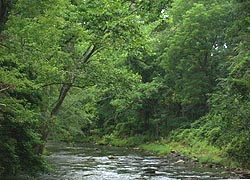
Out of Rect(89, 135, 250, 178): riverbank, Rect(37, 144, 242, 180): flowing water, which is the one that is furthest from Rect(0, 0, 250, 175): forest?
Rect(37, 144, 242, 180): flowing water

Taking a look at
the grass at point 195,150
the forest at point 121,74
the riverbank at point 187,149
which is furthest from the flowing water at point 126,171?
the forest at point 121,74

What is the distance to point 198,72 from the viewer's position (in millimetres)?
40031

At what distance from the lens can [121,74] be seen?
60.6 feet

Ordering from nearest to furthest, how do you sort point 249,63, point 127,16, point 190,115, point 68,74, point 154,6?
point 154,6 → point 127,16 → point 68,74 → point 249,63 → point 190,115

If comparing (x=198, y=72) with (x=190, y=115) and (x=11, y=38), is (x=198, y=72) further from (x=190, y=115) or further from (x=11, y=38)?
(x=11, y=38)

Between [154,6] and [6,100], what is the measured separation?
5.82 meters

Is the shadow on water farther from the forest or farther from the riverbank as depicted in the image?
the forest

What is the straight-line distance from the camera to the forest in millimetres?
12281

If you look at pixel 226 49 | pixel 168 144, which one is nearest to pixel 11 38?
pixel 168 144

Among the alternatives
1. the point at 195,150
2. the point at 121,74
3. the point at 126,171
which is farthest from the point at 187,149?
the point at 121,74

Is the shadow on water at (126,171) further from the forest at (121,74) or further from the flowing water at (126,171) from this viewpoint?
the forest at (121,74)

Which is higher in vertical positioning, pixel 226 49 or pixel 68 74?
pixel 226 49

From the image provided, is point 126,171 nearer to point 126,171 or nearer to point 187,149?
point 126,171

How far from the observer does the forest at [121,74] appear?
1228 cm
